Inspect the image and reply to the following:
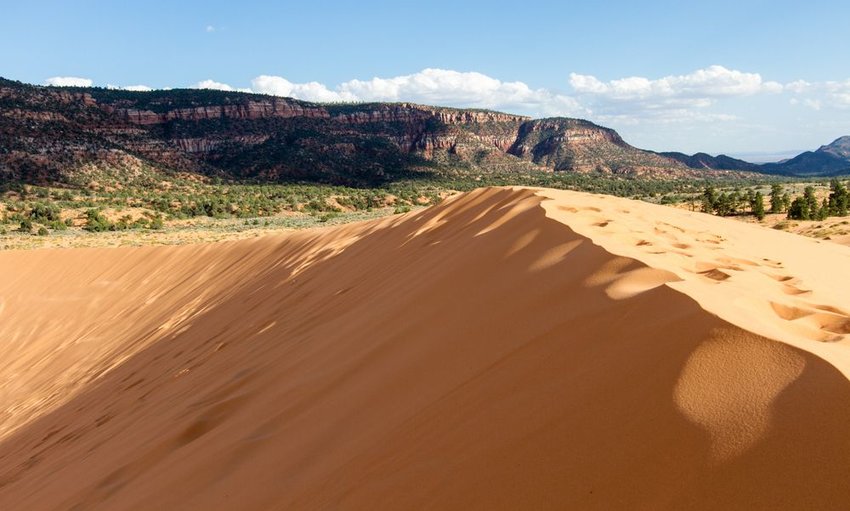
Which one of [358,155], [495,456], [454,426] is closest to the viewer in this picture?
[495,456]

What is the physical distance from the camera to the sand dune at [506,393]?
5.21ft

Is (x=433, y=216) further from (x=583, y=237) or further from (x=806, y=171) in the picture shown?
(x=806, y=171)

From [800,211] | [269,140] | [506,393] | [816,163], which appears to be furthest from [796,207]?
[816,163]

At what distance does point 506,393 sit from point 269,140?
72.8 m

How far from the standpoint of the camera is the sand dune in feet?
5.21

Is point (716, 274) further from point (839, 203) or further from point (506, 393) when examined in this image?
point (839, 203)

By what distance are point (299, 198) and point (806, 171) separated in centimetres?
14032

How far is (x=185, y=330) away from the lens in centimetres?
839

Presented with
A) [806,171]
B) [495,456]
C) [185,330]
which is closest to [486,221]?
[495,456]

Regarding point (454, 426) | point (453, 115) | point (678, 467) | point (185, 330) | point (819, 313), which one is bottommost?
point (185, 330)

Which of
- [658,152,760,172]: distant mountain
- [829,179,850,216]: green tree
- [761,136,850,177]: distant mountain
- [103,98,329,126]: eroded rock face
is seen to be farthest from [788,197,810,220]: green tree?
[761,136,850,177]: distant mountain

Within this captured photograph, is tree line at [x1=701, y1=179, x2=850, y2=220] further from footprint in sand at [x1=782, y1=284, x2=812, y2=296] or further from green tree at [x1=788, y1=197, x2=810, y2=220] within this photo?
footprint in sand at [x1=782, y1=284, x2=812, y2=296]

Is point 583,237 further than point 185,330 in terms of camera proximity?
No

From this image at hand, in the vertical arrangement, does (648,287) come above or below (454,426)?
above
